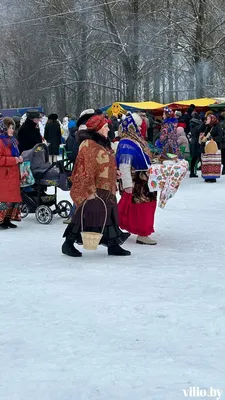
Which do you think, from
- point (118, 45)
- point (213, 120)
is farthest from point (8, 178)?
point (118, 45)

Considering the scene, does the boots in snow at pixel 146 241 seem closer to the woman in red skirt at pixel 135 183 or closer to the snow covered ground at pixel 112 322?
the woman in red skirt at pixel 135 183

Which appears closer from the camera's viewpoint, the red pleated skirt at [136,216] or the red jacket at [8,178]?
the red pleated skirt at [136,216]

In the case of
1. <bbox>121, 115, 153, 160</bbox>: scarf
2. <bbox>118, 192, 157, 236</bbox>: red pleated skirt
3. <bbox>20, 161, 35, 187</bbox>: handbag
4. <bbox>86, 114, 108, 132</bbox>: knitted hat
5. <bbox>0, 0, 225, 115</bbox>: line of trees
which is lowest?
<bbox>118, 192, 157, 236</bbox>: red pleated skirt

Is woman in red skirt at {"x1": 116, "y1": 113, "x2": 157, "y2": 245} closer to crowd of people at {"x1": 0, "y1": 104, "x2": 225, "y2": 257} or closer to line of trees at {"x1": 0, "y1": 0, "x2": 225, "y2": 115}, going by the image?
crowd of people at {"x1": 0, "y1": 104, "x2": 225, "y2": 257}

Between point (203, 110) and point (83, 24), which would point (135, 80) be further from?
point (203, 110)

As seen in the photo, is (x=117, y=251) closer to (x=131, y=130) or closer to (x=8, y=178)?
(x=131, y=130)

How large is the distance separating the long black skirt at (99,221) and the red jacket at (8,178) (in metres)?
2.15

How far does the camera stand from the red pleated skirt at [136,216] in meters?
7.00

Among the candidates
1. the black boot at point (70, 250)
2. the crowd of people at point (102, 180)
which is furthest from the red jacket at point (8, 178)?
the black boot at point (70, 250)

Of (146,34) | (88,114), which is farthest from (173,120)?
(146,34)

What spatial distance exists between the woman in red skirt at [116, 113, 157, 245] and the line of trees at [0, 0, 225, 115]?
24.4 meters

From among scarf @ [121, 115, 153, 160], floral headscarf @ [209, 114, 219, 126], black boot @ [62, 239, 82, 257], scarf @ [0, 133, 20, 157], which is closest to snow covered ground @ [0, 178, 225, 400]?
black boot @ [62, 239, 82, 257]

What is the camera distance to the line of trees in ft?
100

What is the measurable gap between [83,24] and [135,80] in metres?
3.90
